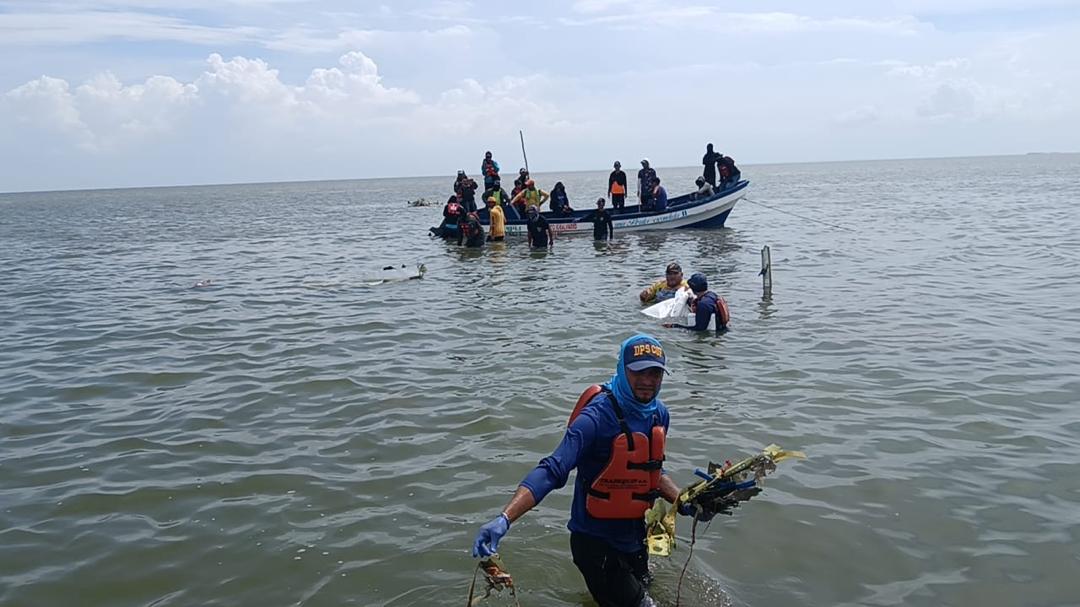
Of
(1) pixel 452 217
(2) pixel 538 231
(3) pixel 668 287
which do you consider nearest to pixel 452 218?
(1) pixel 452 217

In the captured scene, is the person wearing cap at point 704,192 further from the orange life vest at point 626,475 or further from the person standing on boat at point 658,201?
the orange life vest at point 626,475

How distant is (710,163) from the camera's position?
2781 cm

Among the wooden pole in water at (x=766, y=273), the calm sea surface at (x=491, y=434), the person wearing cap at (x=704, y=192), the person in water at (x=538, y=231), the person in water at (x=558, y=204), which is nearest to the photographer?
the calm sea surface at (x=491, y=434)

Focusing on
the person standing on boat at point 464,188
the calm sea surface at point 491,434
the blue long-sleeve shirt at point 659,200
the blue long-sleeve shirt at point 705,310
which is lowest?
the calm sea surface at point 491,434

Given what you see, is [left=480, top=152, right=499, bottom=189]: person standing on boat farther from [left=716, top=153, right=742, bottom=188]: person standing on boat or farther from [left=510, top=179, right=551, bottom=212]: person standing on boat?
[left=716, top=153, right=742, bottom=188]: person standing on boat

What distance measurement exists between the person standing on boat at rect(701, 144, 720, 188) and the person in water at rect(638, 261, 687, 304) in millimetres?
14205

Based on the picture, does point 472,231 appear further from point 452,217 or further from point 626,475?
point 626,475

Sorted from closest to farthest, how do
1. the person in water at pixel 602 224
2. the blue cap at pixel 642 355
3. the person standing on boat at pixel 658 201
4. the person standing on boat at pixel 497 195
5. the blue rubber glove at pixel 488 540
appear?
the blue rubber glove at pixel 488 540 < the blue cap at pixel 642 355 < the person in water at pixel 602 224 < the person standing on boat at pixel 497 195 < the person standing on boat at pixel 658 201

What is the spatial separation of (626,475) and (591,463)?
0.20 metres

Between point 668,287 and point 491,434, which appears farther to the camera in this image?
point 668,287

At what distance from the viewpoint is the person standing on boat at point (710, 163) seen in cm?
2730

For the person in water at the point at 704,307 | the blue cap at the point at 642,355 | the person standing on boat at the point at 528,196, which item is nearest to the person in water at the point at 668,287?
the person in water at the point at 704,307

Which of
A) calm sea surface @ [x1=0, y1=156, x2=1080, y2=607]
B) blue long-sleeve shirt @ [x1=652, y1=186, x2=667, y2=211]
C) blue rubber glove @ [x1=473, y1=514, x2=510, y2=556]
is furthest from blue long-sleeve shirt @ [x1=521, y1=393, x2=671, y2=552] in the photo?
blue long-sleeve shirt @ [x1=652, y1=186, x2=667, y2=211]

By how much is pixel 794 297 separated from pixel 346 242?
20736 mm
